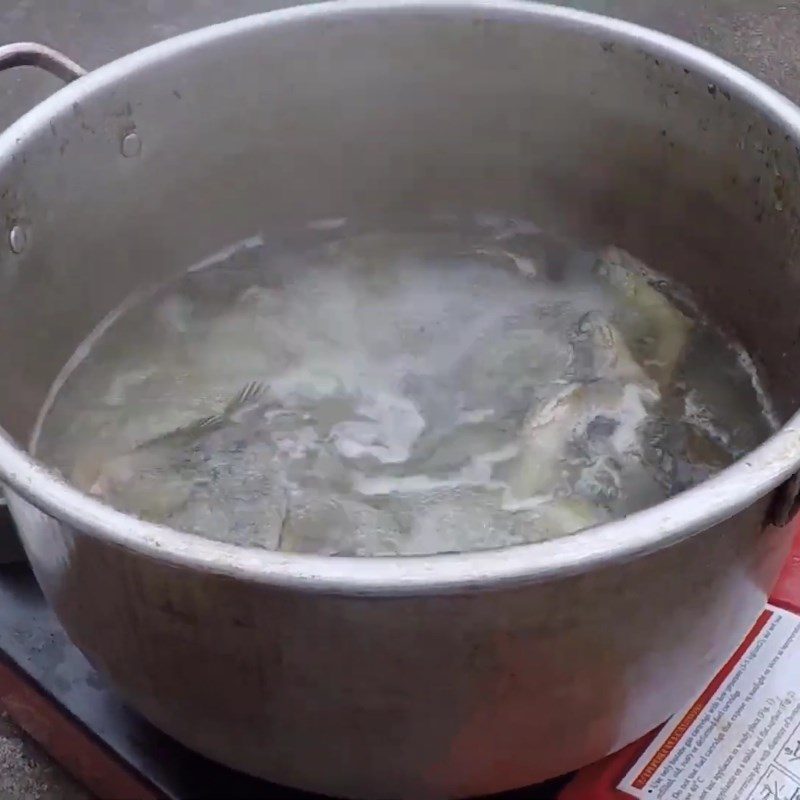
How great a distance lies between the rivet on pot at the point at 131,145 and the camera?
3.28 feet

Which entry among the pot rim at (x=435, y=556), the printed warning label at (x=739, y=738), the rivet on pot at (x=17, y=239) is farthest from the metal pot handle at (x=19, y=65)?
the printed warning label at (x=739, y=738)

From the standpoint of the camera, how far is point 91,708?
0.84 metres

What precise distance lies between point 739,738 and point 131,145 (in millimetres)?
777

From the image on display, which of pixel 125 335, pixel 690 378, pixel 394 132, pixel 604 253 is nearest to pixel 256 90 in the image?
pixel 394 132

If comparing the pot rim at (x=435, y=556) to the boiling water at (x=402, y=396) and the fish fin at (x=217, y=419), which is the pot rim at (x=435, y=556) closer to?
the boiling water at (x=402, y=396)

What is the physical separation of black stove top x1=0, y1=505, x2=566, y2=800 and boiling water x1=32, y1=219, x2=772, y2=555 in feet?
0.39

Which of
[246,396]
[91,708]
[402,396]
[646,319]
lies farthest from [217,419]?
[646,319]

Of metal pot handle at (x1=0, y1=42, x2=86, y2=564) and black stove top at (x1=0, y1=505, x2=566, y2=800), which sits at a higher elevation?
metal pot handle at (x1=0, y1=42, x2=86, y2=564)

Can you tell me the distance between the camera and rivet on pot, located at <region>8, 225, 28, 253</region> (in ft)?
2.92

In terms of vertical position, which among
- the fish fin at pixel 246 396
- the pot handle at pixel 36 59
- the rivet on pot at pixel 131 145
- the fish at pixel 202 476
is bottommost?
the fish at pixel 202 476

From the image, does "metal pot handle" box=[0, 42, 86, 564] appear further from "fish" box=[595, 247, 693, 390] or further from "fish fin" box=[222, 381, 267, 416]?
"fish" box=[595, 247, 693, 390]

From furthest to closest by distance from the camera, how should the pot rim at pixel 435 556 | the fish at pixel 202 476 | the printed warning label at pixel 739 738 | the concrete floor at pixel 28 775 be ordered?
1. the concrete floor at pixel 28 775
2. the fish at pixel 202 476
3. the printed warning label at pixel 739 738
4. the pot rim at pixel 435 556

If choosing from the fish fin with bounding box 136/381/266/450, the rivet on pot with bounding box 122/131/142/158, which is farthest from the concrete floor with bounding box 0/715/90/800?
the rivet on pot with bounding box 122/131/142/158

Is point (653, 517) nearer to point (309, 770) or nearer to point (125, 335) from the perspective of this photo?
point (309, 770)
